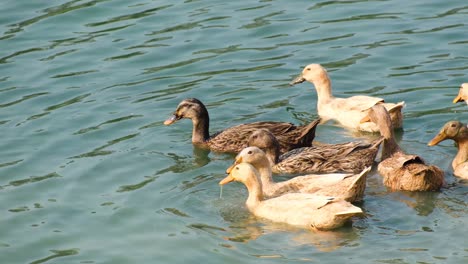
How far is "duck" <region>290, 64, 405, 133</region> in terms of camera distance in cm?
1562

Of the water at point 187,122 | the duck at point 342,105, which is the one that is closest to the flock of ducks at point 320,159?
the duck at point 342,105

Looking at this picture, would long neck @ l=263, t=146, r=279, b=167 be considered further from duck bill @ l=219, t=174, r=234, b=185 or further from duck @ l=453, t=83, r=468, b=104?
duck @ l=453, t=83, r=468, b=104

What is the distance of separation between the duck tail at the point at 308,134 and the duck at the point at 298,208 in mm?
2023

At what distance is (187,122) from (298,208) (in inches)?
177

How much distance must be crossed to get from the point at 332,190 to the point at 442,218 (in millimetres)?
1211

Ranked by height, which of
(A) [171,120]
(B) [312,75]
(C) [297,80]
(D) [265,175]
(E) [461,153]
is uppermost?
(B) [312,75]

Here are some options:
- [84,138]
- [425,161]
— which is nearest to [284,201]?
[425,161]

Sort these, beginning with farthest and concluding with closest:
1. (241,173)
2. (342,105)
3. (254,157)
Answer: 1. (342,105)
2. (254,157)
3. (241,173)

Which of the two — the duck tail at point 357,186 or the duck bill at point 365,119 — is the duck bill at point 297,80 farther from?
the duck tail at point 357,186

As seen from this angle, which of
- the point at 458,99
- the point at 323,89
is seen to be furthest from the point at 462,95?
the point at 323,89

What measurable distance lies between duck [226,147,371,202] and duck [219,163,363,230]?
355 millimetres

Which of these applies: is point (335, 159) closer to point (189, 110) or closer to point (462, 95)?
point (462, 95)

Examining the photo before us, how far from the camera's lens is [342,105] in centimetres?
1620

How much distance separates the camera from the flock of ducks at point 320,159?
42.0ft
